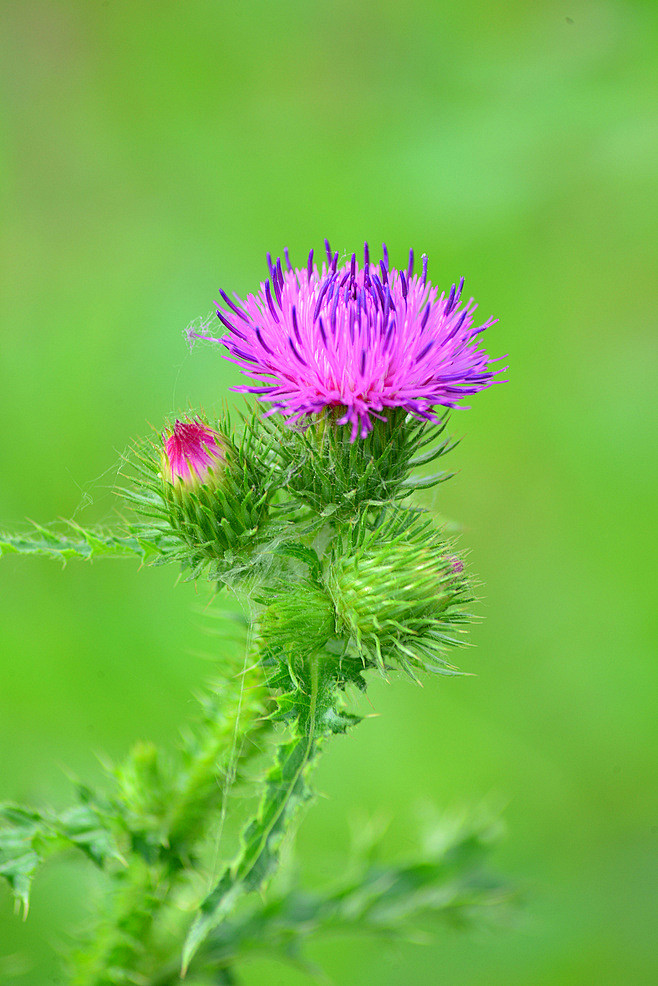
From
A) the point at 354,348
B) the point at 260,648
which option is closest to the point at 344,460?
the point at 354,348

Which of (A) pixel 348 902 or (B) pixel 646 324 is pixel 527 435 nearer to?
(B) pixel 646 324

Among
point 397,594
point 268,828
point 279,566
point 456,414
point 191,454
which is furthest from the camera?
point 456,414

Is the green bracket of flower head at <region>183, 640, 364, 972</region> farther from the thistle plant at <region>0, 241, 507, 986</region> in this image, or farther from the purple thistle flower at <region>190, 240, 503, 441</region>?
the purple thistle flower at <region>190, 240, 503, 441</region>

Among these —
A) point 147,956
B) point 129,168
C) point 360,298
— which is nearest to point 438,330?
point 360,298

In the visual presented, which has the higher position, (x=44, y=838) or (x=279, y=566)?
(x=279, y=566)

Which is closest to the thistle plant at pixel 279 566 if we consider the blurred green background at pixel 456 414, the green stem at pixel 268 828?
the green stem at pixel 268 828

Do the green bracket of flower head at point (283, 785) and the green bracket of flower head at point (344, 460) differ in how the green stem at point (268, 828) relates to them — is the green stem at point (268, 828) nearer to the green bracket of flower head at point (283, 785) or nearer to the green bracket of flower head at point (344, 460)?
the green bracket of flower head at point (283, 785)

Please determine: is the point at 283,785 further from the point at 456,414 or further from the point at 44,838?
the point at 456,414
